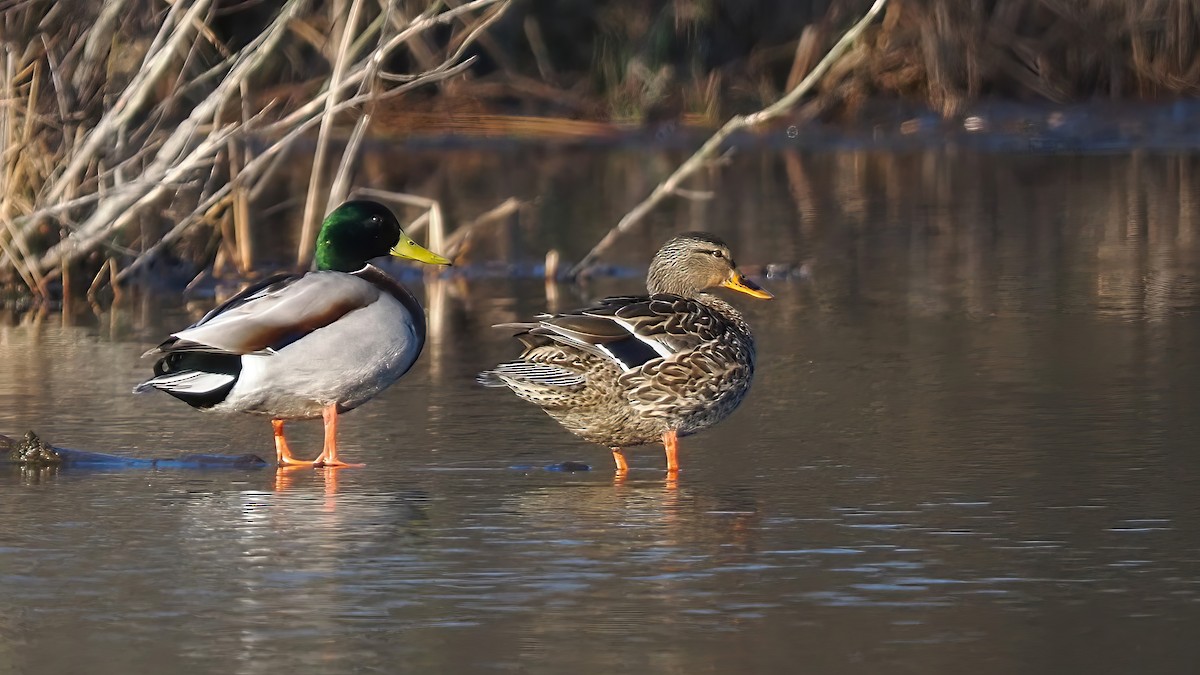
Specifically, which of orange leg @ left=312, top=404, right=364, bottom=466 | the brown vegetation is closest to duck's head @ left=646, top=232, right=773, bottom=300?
orange leg @ left=312, top=404, right=364, bottom=466

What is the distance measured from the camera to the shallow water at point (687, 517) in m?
5.31

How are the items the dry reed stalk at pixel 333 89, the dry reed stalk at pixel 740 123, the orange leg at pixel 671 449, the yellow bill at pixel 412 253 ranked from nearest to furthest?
1. the orange leg at pixel 671 449
2. the yellow bill at pixel 412 253
3. the dry reed stalk at pixel 740 123
4. the dry reed stalk at pixel 333 89

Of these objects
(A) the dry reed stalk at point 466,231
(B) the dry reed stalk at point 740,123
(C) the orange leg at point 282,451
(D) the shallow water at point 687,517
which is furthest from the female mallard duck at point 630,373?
(A) the dry reed stalk at point 466,231

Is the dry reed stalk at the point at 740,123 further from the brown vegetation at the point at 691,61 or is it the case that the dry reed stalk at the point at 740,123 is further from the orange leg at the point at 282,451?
the brown vegetation at the point at 691,61

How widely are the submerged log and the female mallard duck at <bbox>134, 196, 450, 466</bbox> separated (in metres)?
0.19

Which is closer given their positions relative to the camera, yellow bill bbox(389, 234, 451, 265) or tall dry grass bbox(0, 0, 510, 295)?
yellow bill bbox(389, 234, 451, 265)

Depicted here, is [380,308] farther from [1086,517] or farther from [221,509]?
[1086,517]

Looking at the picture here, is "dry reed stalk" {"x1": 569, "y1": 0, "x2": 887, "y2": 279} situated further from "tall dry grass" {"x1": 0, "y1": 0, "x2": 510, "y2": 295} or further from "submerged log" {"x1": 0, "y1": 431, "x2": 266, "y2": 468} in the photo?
"submerged log" {"x1": 0, "y1": 431, "x2": 266, "y2": 468}

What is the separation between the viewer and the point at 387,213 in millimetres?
8891

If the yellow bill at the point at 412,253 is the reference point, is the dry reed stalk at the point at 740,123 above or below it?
above

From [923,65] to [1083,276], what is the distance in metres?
10.6

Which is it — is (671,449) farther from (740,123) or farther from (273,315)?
(740,123)

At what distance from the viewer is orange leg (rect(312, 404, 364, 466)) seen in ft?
25.7

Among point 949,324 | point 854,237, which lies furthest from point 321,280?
point 854,237
